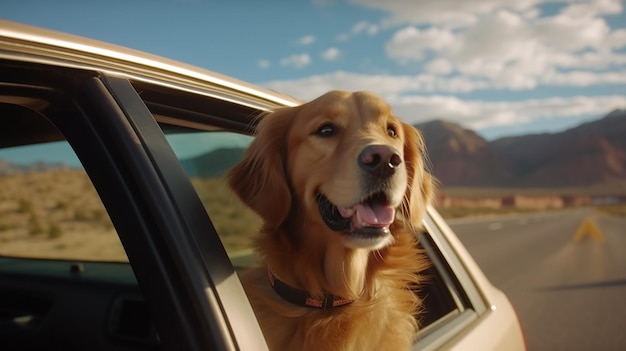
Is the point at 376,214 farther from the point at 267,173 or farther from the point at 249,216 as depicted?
the point at 249,216

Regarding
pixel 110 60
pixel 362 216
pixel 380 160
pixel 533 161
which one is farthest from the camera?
pixel 533 161

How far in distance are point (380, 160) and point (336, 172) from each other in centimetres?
24

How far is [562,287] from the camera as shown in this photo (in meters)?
9.70

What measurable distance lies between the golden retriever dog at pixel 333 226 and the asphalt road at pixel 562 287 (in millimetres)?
4430

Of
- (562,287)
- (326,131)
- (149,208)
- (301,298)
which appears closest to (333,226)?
(301,298)

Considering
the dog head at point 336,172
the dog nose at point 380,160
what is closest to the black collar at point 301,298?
the dog head at point 336,172

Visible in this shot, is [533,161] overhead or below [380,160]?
overhead

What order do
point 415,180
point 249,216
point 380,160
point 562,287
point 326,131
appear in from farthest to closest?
point 562,287, point 249,216, point 415,180, point 326,131, point 380,160

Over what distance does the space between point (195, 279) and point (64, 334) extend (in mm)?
2084

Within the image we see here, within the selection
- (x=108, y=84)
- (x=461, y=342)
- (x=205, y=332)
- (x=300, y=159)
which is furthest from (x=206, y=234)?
(x=461, y=342)

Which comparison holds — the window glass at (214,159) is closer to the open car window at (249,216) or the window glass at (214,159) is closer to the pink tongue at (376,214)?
the open car window at (249,216)

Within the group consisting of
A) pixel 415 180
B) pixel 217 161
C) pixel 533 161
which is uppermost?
pixel 533 161

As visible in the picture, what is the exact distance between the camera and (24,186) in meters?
17.9

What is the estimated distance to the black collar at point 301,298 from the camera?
2.12 meters
